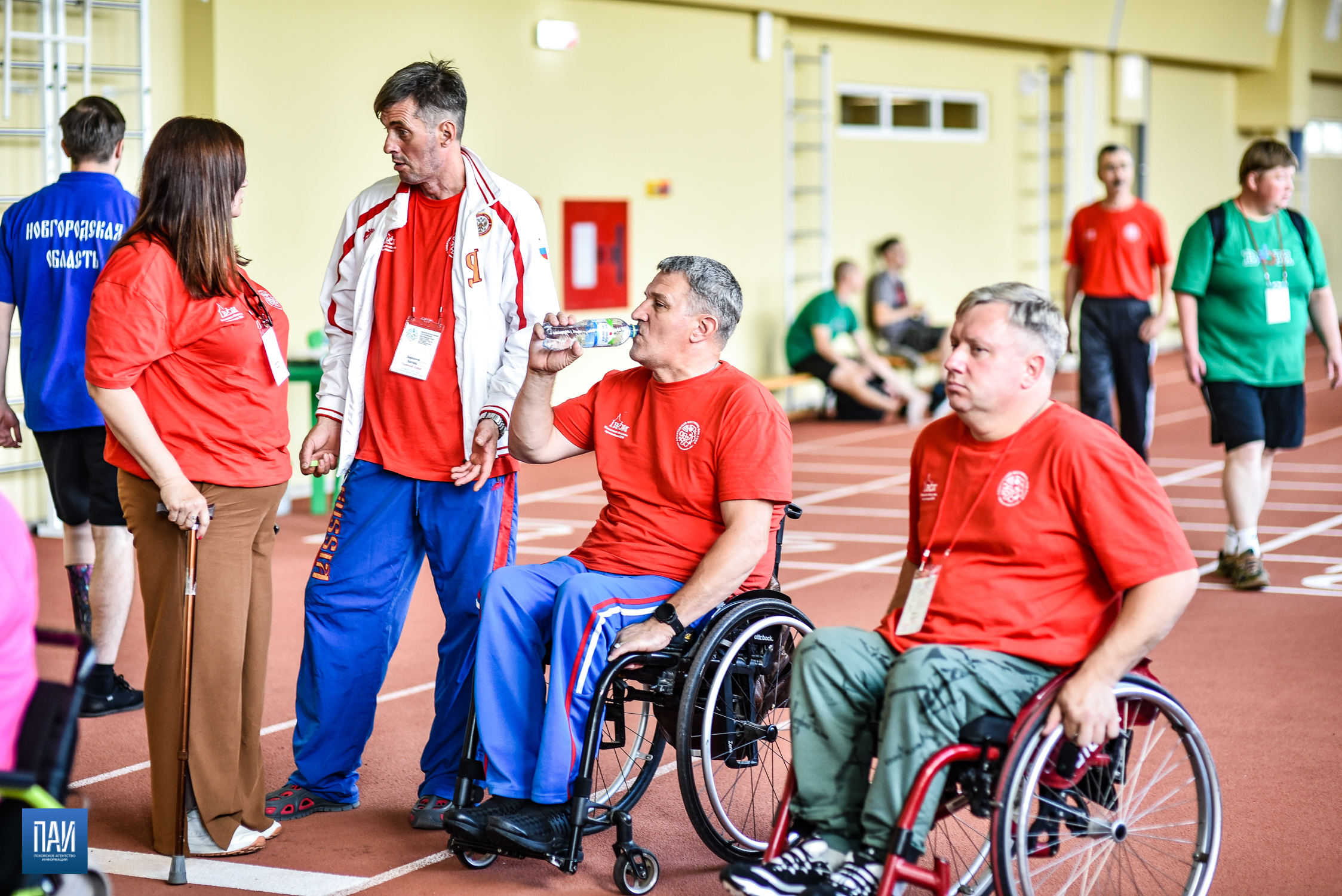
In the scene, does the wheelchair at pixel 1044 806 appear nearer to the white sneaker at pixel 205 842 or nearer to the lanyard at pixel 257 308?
the white sneaker at pixel 205 842

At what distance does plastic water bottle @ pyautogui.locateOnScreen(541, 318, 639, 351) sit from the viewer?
319cm

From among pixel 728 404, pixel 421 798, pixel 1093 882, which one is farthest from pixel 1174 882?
pixel 421 798

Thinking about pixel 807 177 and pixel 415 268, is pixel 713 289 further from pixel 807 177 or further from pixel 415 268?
pixel 807 177

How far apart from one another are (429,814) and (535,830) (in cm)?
55

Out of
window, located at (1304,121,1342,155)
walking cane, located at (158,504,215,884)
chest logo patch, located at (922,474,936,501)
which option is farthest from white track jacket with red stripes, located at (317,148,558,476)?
window, located at (1304,121,1342,155)

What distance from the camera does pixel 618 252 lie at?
11023 millimetres

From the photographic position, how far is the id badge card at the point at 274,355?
319 centimetres

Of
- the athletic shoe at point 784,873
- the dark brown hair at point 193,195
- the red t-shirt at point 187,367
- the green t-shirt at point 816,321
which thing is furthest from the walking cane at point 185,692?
the green t-shirt at point 816,321

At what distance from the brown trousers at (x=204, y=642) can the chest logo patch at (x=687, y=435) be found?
0.91m

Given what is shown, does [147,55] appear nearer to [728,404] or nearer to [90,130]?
[90,130]

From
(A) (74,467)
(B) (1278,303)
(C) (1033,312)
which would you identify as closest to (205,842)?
(A) (74,467)

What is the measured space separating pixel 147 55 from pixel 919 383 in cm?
839

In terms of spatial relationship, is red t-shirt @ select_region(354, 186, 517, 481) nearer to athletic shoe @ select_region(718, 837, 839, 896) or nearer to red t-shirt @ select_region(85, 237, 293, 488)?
red t-shirt @ select_region(85, 237, 293, 488)

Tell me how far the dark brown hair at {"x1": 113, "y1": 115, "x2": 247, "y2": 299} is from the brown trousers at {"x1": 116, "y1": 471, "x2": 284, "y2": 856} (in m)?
0.47
